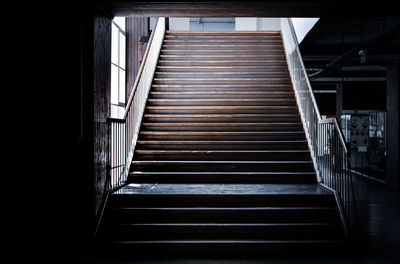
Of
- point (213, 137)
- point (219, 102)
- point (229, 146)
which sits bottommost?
point (229, 146)

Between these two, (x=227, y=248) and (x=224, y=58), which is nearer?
(x=227, y=248)

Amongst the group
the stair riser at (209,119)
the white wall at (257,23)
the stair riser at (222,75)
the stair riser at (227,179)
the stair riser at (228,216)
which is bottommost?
the stair riser at (228,216)

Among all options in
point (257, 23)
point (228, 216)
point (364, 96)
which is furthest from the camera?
point (257, 23)

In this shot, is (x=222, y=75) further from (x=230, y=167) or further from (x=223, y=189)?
(x=223, y=189)

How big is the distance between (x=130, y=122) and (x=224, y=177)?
6.16ft

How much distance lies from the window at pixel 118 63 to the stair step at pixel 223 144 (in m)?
3.23

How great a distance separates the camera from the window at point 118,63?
941cm

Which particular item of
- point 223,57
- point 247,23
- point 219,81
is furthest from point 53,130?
point 247,23

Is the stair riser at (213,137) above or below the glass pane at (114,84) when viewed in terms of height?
below

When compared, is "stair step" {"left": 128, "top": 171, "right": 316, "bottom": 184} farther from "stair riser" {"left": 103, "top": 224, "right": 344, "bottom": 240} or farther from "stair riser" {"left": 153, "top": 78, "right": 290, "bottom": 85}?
"stair riser" {"left": 153, "top": 78, "right": 290, "bottom": 85}

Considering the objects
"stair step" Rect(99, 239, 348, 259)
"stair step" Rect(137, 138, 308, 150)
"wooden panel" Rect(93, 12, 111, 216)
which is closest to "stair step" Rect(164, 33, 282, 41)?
"stair step" Rect(137, 138, 308, 150)

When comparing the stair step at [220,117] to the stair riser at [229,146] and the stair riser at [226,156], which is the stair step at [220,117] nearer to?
the stair riser at [229,146]

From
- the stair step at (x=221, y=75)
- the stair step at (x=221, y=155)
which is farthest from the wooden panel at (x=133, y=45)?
the stair step at (x=221, y=155)

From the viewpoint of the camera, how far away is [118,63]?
9.85 meters
